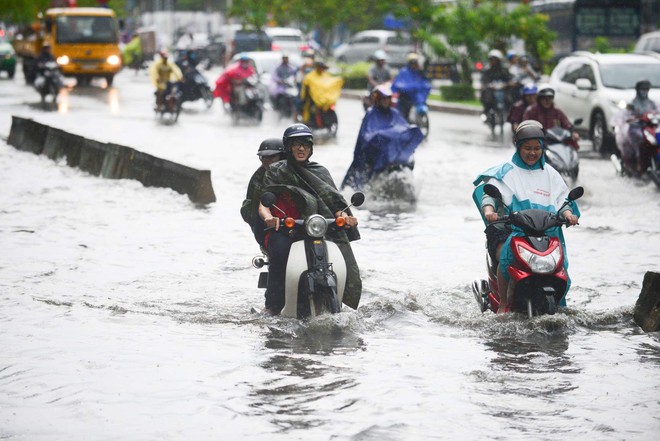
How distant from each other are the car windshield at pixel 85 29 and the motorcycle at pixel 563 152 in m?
27.9

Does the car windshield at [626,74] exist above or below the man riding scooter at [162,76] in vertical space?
above

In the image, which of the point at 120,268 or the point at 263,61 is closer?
the point at 120,268

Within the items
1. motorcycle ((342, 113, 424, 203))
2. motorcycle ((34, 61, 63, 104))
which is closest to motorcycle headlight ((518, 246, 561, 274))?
motorcycle ((342, 113, 424, 203))

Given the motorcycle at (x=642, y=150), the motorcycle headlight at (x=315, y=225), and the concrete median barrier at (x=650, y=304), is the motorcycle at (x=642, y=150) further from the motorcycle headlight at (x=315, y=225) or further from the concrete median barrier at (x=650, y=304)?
the motorcycle headlight at (x=315, y=225)

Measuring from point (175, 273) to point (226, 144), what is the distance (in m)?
11.7

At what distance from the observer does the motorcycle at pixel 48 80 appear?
32.4m

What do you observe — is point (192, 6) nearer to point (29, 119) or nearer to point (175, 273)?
point (29, 119)

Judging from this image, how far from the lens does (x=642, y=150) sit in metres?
15.7

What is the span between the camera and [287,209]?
7.77 m

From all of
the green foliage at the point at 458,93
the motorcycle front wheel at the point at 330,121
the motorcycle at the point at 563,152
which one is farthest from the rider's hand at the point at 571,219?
the green foliage at the point at 458,93

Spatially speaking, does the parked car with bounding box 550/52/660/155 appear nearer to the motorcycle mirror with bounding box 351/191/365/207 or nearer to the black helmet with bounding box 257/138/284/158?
the black helmet with bounding box 257/138/284/158

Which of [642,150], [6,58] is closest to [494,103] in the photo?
[642,150]

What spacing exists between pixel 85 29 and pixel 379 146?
28.0 meters

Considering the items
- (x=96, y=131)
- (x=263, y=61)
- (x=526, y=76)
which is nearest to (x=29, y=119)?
(x=96, y=131)
